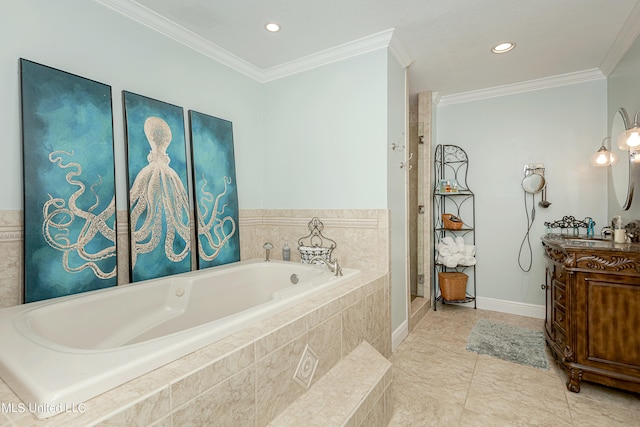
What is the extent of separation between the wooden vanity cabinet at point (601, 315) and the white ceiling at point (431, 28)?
1.54 meters

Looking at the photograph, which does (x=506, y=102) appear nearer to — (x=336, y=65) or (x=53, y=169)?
(x=336, y=65)

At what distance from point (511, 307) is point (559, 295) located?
1347 mm

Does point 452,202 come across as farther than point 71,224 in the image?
Yes

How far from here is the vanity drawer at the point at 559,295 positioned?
202cm

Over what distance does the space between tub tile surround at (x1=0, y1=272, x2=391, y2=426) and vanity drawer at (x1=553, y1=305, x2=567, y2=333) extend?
4.60 feet

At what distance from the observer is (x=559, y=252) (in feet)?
6.89

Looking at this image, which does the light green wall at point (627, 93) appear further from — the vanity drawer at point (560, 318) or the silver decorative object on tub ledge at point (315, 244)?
the silver decorative object on tub ledge at point (315, 244)

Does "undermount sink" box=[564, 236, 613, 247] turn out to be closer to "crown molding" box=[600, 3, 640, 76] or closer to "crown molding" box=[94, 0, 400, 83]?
"crown molding" box=[600, 3, 640, 76]

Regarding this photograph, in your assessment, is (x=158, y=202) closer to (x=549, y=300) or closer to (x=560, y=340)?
(x=560, y=340)

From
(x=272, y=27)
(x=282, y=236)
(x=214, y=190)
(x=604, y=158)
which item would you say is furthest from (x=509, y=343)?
(x=272, y=27)

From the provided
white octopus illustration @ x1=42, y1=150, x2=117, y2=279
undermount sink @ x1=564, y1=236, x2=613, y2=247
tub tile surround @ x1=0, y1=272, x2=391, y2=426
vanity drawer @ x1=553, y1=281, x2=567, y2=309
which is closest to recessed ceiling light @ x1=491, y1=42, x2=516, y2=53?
undermount sink @ x1=564, y1=236, x2=613, y2=247

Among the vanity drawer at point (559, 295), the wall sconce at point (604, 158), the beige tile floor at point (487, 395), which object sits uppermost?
the wall sconce at point (604, 158)

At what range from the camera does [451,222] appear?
11.2 feet

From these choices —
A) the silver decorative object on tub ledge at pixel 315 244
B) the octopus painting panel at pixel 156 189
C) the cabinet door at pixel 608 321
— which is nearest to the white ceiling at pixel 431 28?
the octopus painting panel at pixel 156 189
